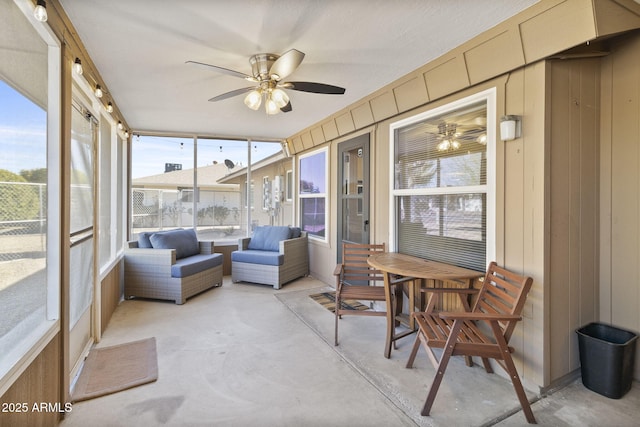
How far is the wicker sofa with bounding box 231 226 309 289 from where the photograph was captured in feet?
15.5

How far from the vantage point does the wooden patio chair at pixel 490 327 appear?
186cm

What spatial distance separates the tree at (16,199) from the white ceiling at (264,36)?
1.26m

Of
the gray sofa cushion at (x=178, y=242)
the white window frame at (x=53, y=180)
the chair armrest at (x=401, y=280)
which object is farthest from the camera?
the gray sofa cushion at (x=178, y=242)

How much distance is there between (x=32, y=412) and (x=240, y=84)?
2999 millimetres

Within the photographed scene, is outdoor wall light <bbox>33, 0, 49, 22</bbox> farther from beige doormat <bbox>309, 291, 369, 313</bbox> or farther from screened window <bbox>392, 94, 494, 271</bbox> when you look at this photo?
beige doormat <bbox>309, 291, 369, 313</bbox>

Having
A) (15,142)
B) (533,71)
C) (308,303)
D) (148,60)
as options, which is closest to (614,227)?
(533,71)

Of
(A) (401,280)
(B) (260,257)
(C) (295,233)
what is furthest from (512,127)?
(C) (295,233)

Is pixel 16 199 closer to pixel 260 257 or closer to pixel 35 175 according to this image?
pixel 35 175

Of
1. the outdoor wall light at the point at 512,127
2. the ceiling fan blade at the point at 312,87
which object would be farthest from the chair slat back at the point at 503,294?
the ceiling fan blade at the point at 312,87

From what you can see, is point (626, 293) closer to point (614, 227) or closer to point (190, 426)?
point (614, 227)

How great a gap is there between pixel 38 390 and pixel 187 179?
4.42m

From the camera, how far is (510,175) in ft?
7.60

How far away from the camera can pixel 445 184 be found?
293cm

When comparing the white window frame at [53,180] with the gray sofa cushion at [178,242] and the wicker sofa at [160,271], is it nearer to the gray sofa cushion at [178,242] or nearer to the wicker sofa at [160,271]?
the wicker sofa at [160,271]
